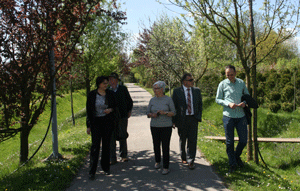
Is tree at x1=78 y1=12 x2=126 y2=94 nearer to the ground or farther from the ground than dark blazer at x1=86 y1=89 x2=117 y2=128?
farther from the ground

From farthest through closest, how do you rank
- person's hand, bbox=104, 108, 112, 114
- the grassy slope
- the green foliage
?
the green foliage < person's hand, bbox=104, 108, 112, 114 < the grassy slope

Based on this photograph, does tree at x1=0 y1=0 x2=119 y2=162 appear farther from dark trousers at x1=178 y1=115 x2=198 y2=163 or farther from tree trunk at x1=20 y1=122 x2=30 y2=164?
dark trousers at x1=178 y1=115 x2=198 y2=163

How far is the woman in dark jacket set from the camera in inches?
191

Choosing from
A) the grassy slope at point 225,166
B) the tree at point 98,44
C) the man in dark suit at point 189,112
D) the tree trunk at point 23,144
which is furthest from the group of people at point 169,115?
the tree at point 98,44

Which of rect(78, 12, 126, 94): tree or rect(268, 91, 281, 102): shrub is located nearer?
rect(268, 91, 281, 102): shrub

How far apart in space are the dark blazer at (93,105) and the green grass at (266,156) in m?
2.34

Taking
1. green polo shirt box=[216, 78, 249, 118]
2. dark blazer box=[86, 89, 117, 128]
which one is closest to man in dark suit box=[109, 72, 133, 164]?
dark blazer box=[86, 89, 117, 128]

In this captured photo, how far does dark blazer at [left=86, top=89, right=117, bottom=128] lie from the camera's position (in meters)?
4.84

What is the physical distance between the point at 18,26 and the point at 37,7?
56 cm

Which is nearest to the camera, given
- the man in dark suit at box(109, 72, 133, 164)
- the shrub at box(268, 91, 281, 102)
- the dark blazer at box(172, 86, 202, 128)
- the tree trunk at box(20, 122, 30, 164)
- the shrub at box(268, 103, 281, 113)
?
the dark blazer at box(172, 86, 202, 128)

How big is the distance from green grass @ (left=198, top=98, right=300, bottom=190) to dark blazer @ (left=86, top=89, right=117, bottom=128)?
2.34 metres

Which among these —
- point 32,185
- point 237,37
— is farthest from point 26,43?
point 237,37

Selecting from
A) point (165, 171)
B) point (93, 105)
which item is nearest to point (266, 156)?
point (165, 171)

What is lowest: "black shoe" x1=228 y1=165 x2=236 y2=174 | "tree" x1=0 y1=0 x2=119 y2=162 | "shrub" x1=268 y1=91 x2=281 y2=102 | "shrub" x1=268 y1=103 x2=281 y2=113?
"black shoe" x1=228 y1=165 x2=236 y2=174
